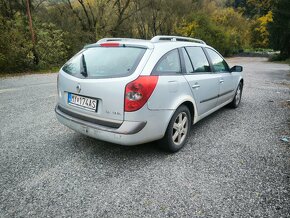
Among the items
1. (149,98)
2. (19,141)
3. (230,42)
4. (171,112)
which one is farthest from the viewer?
(230,42)

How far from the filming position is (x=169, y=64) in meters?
3.29

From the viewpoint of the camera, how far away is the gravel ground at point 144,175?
2320 mm

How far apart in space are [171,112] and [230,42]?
37.8m

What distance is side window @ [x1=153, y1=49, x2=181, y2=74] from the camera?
3071 millimetres

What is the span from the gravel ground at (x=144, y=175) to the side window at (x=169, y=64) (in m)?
1.15

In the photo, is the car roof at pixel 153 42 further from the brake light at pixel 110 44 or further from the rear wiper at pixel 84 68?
the rear wiper at pixel 84 68

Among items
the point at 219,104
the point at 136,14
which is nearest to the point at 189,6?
the point at 136,14

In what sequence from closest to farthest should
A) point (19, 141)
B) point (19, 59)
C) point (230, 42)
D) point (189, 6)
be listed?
point (19, 141) < point (19, 59) < point (189, 6) < point (230, 42)

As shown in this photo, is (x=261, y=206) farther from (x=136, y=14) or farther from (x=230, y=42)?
(x=230, y=42)

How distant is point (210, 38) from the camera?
1346 inches

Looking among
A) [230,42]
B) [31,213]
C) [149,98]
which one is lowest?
[31,213]

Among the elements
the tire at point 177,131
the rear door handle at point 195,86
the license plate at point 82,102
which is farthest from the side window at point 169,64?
the license plate at point 82,102

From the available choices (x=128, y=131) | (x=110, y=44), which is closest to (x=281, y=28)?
(x=110, y=44)

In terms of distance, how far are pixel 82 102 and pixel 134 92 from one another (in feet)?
2.58
